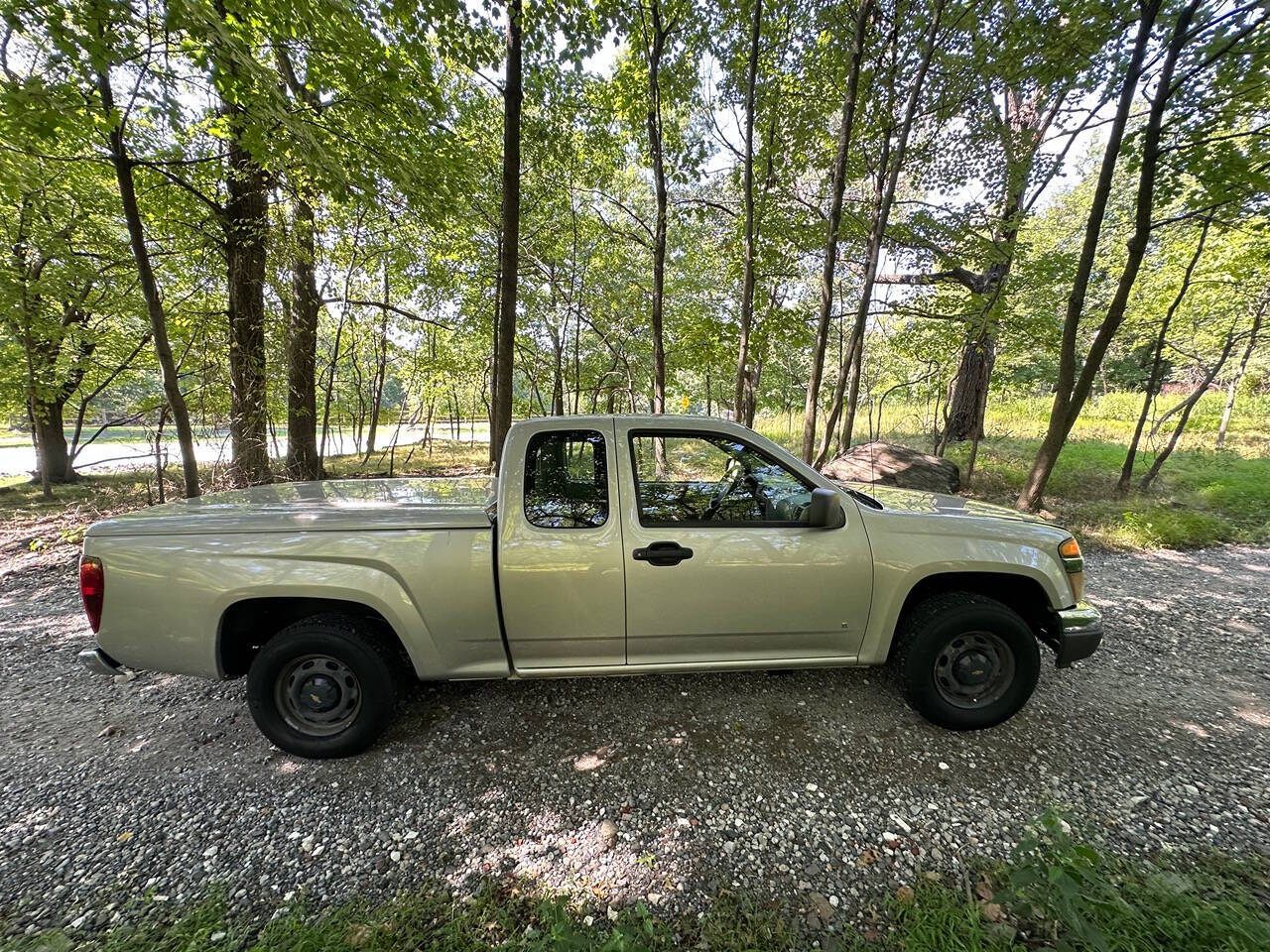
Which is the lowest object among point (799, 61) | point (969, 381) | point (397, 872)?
point (397, 872)

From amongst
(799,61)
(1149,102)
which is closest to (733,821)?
(1149,102)

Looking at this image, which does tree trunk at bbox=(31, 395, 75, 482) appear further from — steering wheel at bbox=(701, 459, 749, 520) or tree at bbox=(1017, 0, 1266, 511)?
tree at bbox=(1017, 0, 1266, 511)

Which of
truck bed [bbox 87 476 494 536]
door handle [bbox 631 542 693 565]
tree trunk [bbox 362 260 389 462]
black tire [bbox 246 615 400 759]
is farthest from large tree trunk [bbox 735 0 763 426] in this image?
tree trunk [bbox 362 260 389 462]

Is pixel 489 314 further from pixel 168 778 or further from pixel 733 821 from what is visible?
pixel 733 821

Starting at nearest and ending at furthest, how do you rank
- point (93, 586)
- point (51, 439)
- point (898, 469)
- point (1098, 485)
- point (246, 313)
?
point (93, 586) < point (246, 313) < point (898, 469) < point (1098, 485) < point (51, 439)

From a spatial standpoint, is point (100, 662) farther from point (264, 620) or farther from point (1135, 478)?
point (1135, 478)

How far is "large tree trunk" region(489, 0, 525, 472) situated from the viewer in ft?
16.1

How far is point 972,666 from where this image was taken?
104 inches

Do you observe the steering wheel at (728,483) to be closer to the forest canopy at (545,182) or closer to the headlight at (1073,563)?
the headlight at (1073,563)

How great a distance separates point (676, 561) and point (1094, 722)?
8.95ft

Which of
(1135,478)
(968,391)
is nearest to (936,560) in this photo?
(1135,478)

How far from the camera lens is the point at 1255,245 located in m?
6.95

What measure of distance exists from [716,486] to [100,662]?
3.54 m

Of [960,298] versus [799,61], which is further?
[960,298]
